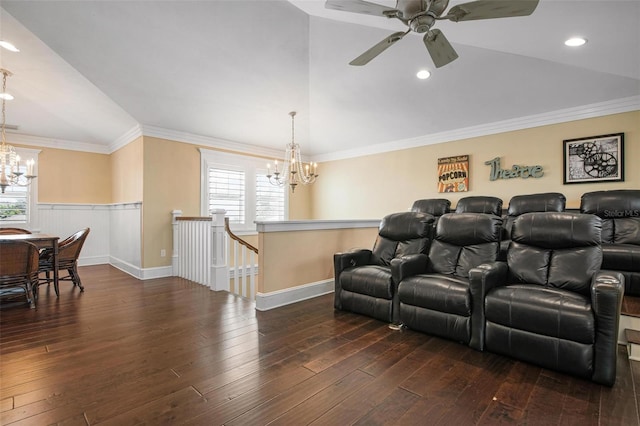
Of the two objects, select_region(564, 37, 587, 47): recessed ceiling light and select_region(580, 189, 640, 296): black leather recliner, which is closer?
select_region(580, 189, 640, 296): black leather recliner

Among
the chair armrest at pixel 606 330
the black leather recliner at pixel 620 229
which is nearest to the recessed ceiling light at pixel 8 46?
the chair armrest at pixel 606 330

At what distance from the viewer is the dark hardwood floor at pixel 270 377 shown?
172cm

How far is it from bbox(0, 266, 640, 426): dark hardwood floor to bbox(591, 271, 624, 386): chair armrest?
0.10 meters

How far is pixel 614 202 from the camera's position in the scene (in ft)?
12.7

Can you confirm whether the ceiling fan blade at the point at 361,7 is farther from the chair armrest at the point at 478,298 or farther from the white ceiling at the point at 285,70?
the chair armrest at the point at 478,298

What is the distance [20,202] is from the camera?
5977mm

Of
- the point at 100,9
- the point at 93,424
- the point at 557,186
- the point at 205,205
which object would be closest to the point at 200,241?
the point at 205,205

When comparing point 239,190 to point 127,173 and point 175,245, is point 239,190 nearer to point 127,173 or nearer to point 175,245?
point 175,245

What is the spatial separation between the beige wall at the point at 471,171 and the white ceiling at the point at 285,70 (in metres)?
0.25

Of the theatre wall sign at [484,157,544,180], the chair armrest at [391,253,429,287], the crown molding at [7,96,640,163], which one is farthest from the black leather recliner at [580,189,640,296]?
the chair armrest at [391,253,429,287]

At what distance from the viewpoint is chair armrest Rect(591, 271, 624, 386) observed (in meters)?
1.96

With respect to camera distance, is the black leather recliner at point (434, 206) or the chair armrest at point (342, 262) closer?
→ the chair armrest at point (342, 262)

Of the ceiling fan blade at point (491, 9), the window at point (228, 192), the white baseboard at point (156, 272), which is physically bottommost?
the white baseboard at point (156, 272)

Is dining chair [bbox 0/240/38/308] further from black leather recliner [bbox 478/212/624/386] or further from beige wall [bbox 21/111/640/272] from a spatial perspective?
black leather recliner [bbox 478/212/624/386]
